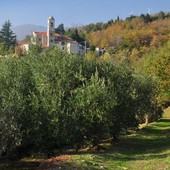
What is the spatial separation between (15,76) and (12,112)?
6143mm

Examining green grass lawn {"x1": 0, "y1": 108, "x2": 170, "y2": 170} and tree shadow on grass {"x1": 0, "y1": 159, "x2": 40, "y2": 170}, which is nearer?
green grass lawn {"x1": 0, "y1": 108, "x2": 170, "y2": 170}

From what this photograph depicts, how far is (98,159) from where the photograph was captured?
19.5 m

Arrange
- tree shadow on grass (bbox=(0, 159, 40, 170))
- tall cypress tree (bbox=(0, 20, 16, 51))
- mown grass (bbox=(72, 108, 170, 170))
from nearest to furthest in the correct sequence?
1. mown grass (bbox=(72, 108, 170, 170))
2. tree shadow on grass (bbox=(0, 159, 40, 170))
3. tall cypress tree (bbox=(0, 20, 16, 51))

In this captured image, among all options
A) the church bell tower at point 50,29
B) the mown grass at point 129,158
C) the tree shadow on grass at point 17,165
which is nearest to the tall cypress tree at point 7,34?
the church bell tower at point 50,29

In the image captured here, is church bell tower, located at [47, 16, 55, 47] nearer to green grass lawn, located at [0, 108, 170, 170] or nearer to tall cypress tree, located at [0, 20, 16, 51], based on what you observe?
tall cypress tree, located at [0, 20, 16, 51]

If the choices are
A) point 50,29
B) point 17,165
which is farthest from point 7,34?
point 17,165

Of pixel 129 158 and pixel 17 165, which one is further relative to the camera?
pixel 17 165

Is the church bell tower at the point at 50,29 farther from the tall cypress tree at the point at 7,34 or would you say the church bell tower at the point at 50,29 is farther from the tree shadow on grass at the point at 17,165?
the tree shadow on grass at the point at 17,165

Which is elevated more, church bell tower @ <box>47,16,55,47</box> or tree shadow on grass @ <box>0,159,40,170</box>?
church bell tower @ <box>47,16,55,47</box>

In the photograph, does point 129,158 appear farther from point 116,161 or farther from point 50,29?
point 50,29

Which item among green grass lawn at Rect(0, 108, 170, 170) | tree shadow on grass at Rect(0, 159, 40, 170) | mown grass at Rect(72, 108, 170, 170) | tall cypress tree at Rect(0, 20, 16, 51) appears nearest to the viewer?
green grass lawn at Rect(0, 108, 170, 170)

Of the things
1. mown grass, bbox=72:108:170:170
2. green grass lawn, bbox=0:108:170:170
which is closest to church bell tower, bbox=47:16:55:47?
mown grass, bbox=72:108:170:170

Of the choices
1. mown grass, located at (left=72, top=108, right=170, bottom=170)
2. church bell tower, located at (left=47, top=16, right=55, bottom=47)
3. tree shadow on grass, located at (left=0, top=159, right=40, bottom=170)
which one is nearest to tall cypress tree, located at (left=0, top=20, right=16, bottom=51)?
church bell tower, located at (left=47, top=16, right=55, bottom=47)

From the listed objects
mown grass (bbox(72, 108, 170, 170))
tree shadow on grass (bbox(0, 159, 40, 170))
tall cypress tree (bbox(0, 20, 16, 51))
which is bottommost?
tree shadow on grass (bbox(0, 159, 40, 170))
